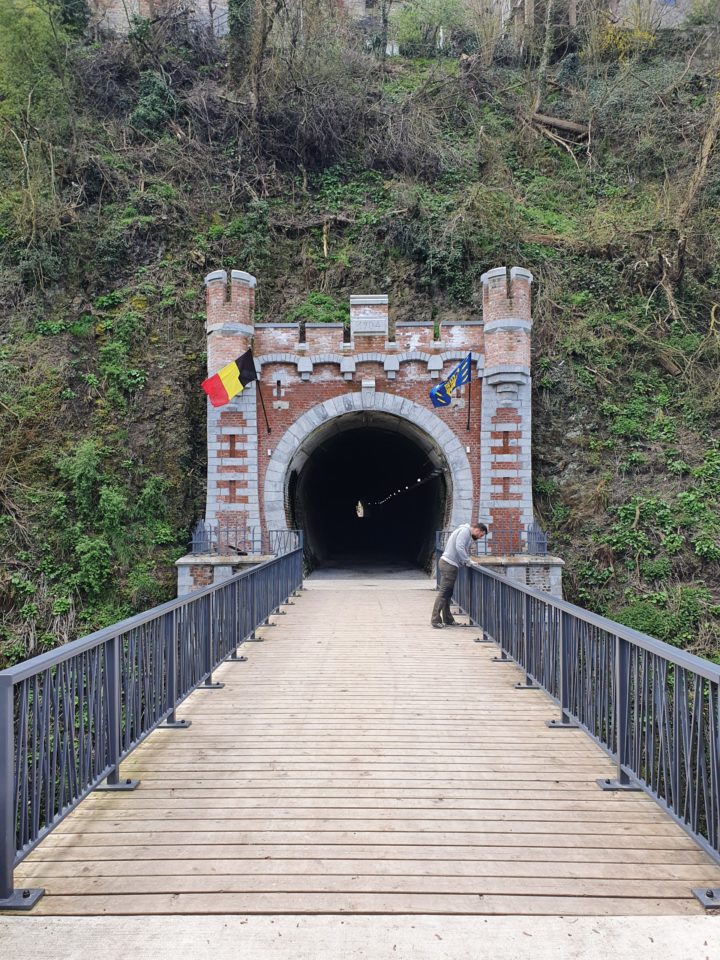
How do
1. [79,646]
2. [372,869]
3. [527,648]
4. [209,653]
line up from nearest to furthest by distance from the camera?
[372,869], [79,646], [209,653], [527,648]

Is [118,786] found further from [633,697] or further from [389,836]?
[633,697]

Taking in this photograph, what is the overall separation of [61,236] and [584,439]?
55.3 ft

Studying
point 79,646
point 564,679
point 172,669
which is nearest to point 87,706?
point 79,646

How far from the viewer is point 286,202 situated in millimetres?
22391

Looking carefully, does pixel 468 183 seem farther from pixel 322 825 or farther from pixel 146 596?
pixel 322 825

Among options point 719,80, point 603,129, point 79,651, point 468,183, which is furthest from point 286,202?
point 79,651

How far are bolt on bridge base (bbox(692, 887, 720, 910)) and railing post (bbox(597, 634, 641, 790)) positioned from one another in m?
1.13

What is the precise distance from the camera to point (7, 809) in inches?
112

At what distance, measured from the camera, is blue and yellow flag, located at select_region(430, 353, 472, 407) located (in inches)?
589

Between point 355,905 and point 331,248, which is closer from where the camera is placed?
point 355,905

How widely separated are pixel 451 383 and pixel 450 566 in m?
6.78

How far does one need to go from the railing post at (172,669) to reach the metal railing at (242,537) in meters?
9.75

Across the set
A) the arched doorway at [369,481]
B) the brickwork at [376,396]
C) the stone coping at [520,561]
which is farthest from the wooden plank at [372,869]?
the arched doorway at [369,481]

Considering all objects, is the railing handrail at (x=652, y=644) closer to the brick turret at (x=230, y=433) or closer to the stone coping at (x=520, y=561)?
the stone coping at (x=520, y=561)
